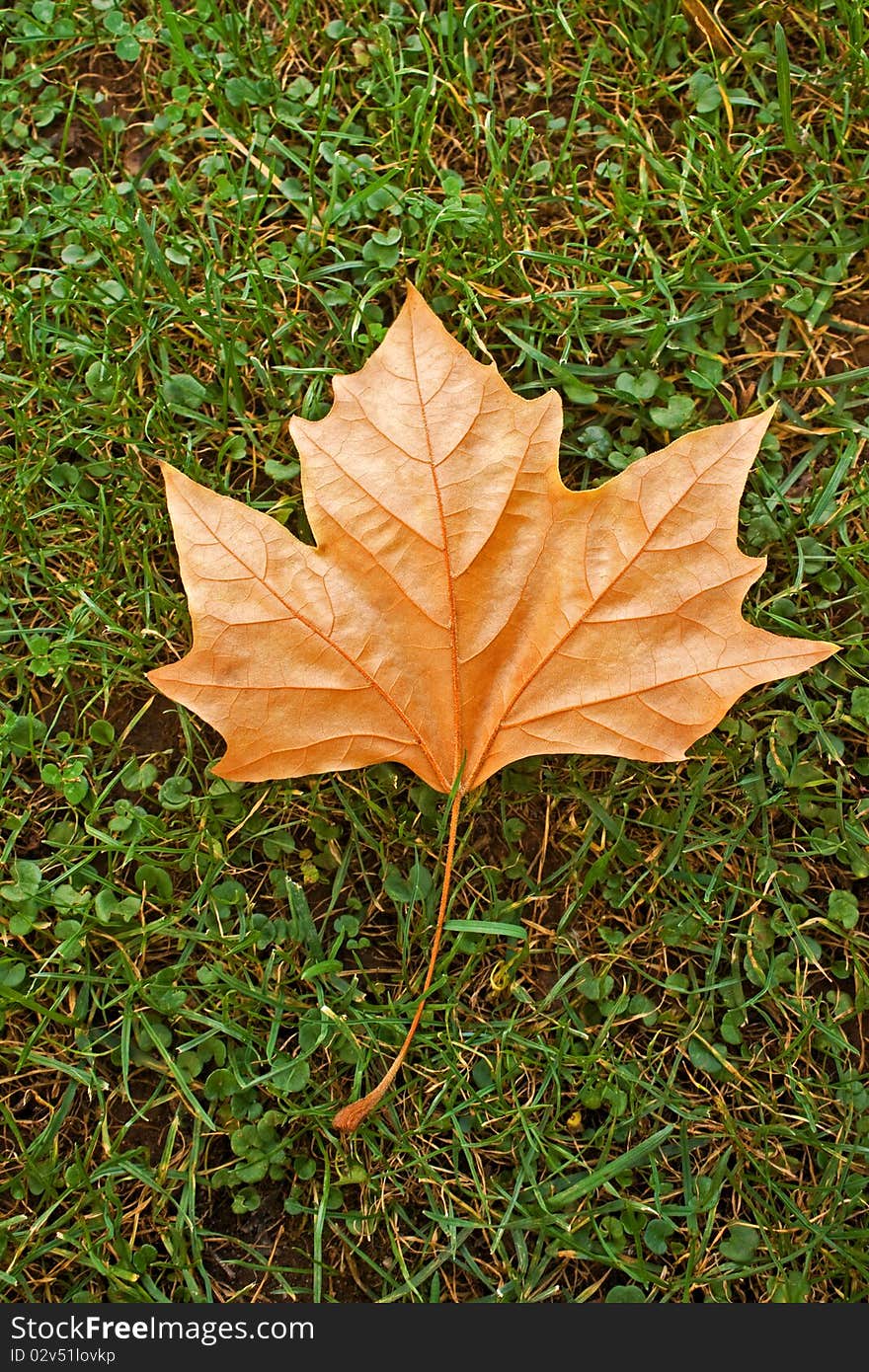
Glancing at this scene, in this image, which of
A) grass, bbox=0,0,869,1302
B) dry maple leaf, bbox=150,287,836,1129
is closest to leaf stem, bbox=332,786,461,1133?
grass, bbox=0,0,869,1302

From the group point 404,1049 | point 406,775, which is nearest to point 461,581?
point 406,775

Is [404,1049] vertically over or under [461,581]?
under

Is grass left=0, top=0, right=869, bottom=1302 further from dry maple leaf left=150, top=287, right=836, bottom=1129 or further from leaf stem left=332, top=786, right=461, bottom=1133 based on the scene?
dry maple leaf left=150, top=287, right=836, bottom=1129

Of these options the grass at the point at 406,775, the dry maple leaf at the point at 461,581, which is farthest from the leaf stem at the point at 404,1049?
the dry maple leaf at the point at 461,581

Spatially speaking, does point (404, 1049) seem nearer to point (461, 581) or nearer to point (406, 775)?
point (406, 775)

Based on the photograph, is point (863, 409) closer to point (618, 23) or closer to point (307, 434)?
point (618, 23)

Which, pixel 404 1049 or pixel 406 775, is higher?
pixel 406 775

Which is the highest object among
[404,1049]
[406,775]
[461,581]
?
[461,581]

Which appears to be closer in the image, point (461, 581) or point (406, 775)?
point (461, 581)
